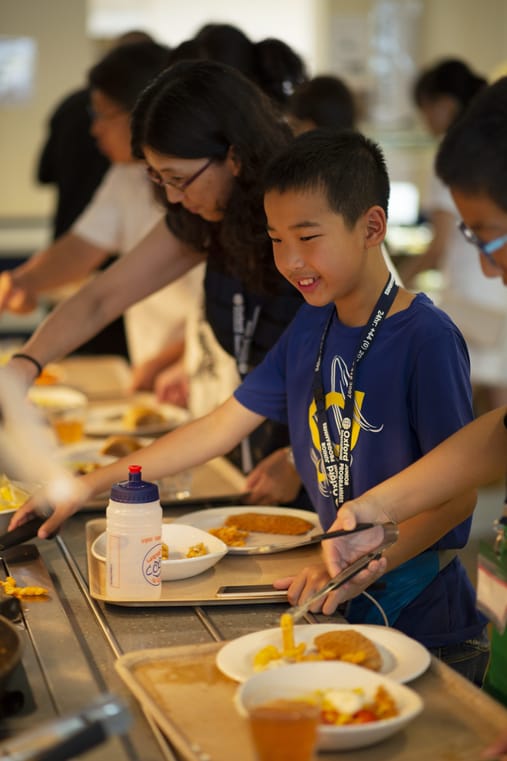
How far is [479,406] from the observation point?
5.76 meters

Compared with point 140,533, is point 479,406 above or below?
below

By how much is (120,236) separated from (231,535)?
5.81 feet

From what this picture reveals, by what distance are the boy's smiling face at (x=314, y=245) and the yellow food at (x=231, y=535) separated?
0.44 m

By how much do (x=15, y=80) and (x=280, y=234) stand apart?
20.3ft

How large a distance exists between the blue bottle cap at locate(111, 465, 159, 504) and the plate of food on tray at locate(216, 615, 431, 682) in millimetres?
256

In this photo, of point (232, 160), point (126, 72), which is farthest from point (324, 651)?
point (126, 72)

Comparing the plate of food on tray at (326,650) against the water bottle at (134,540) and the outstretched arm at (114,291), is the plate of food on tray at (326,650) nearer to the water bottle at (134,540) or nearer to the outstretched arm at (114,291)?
the water bottle at (134,540)

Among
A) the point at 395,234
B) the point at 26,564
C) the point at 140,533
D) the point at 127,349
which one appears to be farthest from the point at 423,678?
the point at 395,234

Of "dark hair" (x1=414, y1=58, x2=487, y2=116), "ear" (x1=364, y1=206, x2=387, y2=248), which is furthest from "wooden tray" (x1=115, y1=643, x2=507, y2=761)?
"dark hair" (x1=414, y1=58, x2=487, y2=116)

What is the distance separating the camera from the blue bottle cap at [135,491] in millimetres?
1642

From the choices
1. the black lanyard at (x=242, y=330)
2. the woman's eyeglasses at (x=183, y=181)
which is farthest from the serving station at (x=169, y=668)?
the woman's eyeglasses at (x=183, y=181)

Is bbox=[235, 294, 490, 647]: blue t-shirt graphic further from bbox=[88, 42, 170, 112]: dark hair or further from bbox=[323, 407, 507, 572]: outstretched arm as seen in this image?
bbox=[88, 42, 170, 112]: dark hair

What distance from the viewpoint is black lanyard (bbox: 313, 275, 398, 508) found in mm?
1865

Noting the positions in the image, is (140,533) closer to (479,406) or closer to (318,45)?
(479,406)
